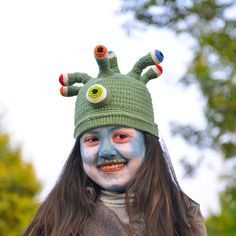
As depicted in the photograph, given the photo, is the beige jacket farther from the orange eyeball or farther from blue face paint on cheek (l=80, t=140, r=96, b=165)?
the orange eyeball

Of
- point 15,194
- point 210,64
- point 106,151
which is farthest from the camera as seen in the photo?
point 15,194

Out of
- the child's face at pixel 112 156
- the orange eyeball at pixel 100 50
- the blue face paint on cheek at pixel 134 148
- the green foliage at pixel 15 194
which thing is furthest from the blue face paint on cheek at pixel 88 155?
the green foliage at pixel 15 194

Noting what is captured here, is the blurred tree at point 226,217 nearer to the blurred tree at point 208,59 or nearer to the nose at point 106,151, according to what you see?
the blurred tree at point 208,59

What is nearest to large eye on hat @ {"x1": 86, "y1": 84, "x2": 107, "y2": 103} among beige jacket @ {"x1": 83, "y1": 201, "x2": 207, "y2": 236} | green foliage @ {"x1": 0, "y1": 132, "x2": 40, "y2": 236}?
beige jacket @ {"x1": 83, "y1": 201, "x2": 207, "y2": 236}

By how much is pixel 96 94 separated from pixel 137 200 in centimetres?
49

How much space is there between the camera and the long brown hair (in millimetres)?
2998

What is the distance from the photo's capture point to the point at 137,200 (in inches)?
118

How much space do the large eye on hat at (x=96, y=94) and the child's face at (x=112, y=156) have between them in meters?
0.13

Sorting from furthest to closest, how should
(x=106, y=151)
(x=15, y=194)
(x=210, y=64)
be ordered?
(x=15, y=194)
(x=210, y=64)
(x=106, y=151)

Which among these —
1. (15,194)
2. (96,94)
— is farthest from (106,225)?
(15,194)

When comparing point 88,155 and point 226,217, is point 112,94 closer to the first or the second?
point 88,155

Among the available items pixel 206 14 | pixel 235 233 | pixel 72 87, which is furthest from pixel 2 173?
pixel 72 87

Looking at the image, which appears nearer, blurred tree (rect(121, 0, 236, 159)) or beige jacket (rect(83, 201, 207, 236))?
beige jacket (rect(83, 201, 207, 236))

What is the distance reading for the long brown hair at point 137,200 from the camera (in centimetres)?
300
